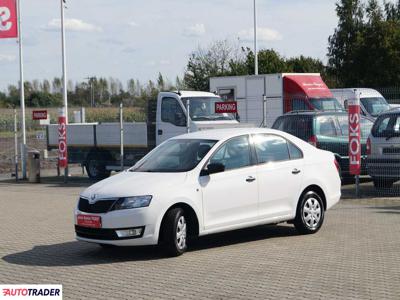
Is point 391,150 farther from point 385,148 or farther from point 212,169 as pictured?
point 212,169

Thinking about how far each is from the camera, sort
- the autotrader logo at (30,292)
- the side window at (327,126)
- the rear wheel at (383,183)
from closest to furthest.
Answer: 1. the autotrader logo at (30,292)
2. the rear wheel at (383,183)
3. the side window at (327,126)

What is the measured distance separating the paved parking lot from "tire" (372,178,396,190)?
331 centimetres

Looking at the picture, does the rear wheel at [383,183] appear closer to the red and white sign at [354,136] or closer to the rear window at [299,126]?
the red and white sign at [354,136]

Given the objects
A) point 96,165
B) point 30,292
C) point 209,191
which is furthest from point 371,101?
point 30,292

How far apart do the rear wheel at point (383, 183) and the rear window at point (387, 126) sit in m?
1.13

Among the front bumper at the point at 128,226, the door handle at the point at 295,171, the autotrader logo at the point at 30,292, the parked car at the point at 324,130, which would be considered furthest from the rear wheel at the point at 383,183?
the autotrader logo at the point at 30,292

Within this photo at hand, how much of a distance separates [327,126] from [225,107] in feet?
10.0

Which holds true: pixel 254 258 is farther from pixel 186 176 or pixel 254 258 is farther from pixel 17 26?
pixel 17 26

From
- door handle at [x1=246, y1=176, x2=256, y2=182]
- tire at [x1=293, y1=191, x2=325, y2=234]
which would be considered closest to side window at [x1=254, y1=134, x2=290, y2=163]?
door handle at [x1=246, y1=176, x2=256, y2=182]

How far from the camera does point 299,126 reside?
17.2 m

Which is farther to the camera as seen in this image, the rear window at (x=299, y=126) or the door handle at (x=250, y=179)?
the rear window at (x=299, y=126)

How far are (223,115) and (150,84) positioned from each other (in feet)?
136

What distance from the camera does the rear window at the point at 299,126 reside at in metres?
17.0

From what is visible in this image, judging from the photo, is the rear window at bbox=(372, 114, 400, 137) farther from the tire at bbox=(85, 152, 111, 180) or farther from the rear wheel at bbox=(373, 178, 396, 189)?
the tire at bbox=(85, 152, 111, 180)
